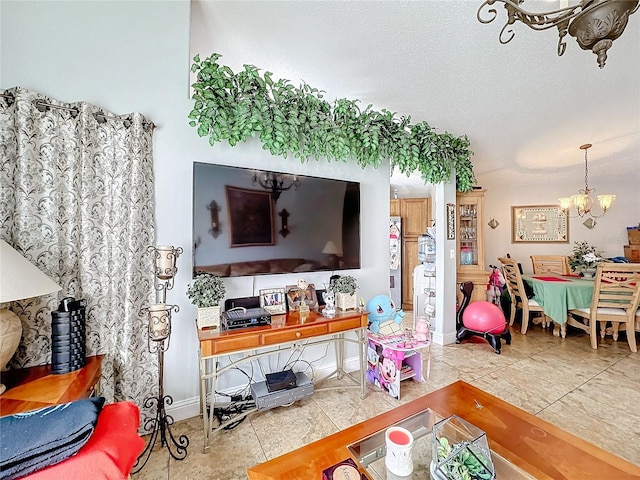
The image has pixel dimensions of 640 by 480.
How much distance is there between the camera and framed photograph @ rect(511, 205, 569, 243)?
5.59 m

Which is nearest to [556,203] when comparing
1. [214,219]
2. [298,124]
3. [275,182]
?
[298,124]

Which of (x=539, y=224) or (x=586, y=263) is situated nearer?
(x=586, y=263)

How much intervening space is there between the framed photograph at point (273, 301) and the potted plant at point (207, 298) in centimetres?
41

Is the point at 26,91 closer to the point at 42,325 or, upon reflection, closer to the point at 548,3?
the point at 42,325

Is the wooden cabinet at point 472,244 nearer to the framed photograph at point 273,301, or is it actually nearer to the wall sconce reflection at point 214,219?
the framed photograph at point 273,301

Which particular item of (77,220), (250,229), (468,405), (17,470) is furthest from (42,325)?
(468,405)

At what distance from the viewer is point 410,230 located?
16.5 feet

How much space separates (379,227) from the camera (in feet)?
9.45

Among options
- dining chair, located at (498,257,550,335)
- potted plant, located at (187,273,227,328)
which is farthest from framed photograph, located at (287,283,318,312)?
dining chair, located at (498,257,550,335)

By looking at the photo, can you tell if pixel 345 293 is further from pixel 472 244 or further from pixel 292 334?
pixel 472 244

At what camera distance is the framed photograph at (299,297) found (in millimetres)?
2281

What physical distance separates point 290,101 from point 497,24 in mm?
1594

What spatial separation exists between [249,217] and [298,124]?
824mm

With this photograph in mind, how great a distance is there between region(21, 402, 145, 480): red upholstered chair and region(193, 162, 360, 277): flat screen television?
1.03 m
